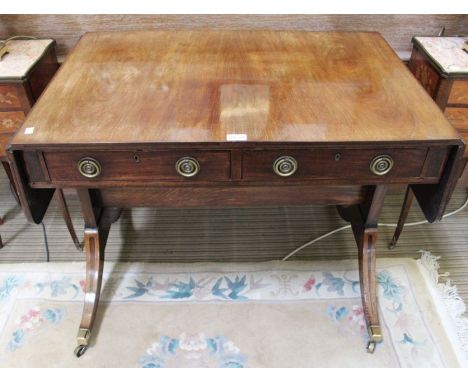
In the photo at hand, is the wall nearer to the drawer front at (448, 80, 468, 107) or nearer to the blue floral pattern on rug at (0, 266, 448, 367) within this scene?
the drawer front at (448, 80, 468, 107)

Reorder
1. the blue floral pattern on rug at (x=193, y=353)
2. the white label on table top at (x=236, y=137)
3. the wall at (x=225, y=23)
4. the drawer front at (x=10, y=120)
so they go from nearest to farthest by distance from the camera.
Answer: the white label on table top at (x=236, y=137) < the blue floral pattern on rug at (x=193, y=353) < the drawer front at (x=10, y=120) < the wall at (x=225, y=23)

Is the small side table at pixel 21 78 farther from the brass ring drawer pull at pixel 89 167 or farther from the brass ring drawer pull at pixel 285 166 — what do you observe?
the brass ring drawer pull at pixel 285 166

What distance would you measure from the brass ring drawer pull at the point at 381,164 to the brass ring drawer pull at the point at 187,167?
38 cm

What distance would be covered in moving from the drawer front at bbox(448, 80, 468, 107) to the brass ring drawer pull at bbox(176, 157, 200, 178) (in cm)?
90

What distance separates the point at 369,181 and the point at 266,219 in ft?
2.59

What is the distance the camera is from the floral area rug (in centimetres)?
122

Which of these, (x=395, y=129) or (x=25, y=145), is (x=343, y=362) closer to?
(x=395, y=129)

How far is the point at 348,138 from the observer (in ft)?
2.78

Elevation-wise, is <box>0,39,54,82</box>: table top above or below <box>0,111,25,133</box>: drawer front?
above

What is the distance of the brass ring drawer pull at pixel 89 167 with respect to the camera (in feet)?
2.86

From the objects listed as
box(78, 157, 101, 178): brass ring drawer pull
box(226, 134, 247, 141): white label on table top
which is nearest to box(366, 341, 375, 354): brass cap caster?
box(226, 134, 247, 141): white label on table top

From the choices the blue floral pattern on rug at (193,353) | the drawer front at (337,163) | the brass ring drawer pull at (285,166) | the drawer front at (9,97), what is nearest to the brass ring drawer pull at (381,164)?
the drawer front at (337,163)

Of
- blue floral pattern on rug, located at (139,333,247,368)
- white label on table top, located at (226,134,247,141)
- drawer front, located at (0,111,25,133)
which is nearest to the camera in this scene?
white label on table top, located at (226,134,247,141)
